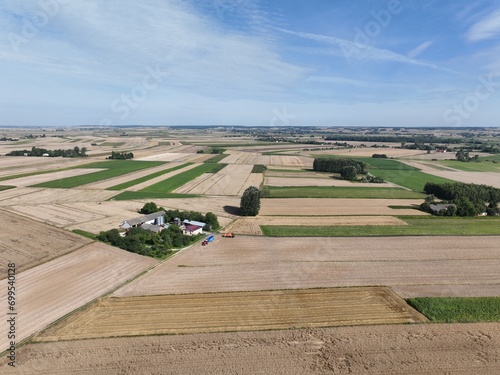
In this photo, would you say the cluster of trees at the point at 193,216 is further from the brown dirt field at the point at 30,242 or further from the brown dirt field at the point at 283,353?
the brown dirt field at the point at 283,353

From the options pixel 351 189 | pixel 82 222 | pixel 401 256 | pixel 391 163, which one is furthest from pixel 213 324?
pixel 391 163

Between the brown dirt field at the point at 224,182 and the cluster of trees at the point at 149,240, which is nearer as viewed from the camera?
the cluster of trees at the point at 149,240

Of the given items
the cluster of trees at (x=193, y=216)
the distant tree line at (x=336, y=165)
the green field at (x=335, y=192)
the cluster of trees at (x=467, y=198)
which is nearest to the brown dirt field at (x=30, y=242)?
the cluster of trees at (x=193, y=216)

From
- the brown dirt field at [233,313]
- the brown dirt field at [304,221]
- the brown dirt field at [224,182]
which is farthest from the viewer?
the brown dirt field at [224,182]

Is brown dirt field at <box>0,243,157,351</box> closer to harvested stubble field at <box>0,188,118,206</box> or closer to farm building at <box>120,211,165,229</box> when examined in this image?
farm building at <box>120,211,165,229</box>

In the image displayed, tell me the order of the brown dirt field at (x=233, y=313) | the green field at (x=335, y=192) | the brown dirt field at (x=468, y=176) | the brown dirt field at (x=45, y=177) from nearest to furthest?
the brown dirt field at (x=233, y=313), the green field at (x=335, y=192), the brown dirt field at (x=45, y=177), the brown dirt field at (x=468, y=176)

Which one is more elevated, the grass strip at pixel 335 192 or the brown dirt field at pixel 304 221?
the grass strip at pixel 335 192

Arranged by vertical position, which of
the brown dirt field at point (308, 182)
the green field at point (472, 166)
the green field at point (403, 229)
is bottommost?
the green field at point (403, 229)
